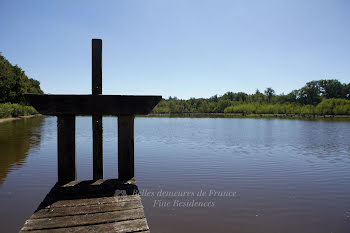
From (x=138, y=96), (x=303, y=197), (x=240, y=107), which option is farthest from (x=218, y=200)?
(x=240, y=107)

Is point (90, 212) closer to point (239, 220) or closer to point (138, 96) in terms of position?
point (138, 96)

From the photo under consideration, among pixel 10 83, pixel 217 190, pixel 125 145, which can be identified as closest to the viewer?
pixel 125 145

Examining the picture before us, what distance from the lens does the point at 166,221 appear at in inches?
198

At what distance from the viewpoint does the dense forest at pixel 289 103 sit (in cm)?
9456

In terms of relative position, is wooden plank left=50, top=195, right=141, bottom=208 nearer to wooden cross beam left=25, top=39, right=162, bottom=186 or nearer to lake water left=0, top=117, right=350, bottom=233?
wooden cross beam left=25, top=39, right=162, bottom=186

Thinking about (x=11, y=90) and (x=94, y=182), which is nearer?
(x=94, y=182)

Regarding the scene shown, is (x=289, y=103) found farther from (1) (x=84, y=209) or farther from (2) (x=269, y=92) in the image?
(1) (x=84, y=209)

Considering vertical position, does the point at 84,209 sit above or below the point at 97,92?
below

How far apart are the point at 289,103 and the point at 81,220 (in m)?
122

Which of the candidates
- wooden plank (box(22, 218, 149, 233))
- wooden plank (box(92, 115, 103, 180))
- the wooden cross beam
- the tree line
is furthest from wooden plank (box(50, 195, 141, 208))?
the tree line

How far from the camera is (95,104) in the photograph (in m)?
3.20

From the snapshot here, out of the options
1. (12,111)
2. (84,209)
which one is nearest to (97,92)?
(84,209)

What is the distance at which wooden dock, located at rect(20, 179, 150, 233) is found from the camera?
7.69ft

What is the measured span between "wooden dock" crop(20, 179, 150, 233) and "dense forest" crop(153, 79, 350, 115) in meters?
104
